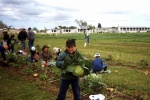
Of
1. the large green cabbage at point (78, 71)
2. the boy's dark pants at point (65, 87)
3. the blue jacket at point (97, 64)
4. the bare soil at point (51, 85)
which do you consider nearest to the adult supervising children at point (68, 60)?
the boy's dark pants at point (65, 87)

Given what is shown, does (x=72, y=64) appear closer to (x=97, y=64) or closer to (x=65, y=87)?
(x=65, y=87)

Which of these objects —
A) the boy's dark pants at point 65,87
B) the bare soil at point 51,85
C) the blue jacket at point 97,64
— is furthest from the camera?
the blue jacket at point 97,64

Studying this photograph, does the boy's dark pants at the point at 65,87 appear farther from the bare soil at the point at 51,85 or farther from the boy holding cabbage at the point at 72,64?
the bare soil at the point at 51,85

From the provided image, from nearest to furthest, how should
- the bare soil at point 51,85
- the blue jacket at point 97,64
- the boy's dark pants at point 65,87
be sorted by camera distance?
1. the boy's dark pants at point 65,87
2. the bare soil at point 51,85
3. the blue jacket at point 97,64

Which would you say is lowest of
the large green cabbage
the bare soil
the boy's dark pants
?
the bare soil

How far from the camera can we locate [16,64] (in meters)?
12.9

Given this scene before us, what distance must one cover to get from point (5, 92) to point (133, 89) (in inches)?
189

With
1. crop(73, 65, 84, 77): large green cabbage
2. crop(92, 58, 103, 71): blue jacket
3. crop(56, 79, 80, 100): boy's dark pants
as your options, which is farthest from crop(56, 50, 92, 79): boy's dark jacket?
crop(92, 58, 103, 71): blue jacket

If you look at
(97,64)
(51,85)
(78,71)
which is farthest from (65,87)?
(97,64)

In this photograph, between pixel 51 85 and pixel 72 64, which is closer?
pixel 72 64

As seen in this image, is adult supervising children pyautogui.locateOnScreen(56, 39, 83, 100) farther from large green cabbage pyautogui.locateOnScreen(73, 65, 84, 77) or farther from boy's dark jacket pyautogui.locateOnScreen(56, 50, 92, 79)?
large green cabbage pyautogui.locateOnScreen(73, 65, 84, 77)

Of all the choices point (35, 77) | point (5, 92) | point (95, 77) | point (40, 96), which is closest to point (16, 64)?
point (35, 77)

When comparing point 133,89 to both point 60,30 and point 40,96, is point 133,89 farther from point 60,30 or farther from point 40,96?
point 60,30

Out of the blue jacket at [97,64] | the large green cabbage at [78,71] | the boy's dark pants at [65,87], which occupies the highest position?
the large green cabbage at [78,71]
